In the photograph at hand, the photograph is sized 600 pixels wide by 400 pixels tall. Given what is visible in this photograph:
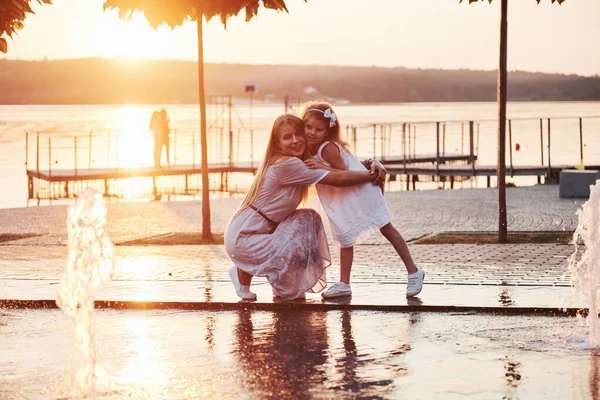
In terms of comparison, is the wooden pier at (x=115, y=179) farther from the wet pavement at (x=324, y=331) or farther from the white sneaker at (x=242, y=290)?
the white sneaker at (x=242, y=290)

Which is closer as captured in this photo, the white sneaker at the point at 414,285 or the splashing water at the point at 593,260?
the splashing water at the point at 593,260

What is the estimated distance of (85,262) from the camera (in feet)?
28.2

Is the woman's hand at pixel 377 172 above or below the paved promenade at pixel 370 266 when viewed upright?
above

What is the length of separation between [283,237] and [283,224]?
0.14 meters

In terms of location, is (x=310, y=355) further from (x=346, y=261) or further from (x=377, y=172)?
(x=377, y=172)

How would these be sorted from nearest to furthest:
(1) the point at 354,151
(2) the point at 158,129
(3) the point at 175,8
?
(3) the point at 175,8, (2) the point at 158,129, (1) the point at 354,151

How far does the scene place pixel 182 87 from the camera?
144 m

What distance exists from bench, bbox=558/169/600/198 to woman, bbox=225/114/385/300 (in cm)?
1239

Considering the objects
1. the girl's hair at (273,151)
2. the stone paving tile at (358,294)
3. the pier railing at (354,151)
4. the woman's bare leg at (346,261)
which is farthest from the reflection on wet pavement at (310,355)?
the pier railing at (354,151)

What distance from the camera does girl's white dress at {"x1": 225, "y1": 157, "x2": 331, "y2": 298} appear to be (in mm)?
9797

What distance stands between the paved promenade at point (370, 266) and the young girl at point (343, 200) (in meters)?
0.36

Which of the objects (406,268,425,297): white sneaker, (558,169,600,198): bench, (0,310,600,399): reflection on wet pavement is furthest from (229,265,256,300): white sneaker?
(558,169,600,198): bench

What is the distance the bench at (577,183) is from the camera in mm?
21500

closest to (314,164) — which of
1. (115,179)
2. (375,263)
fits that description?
(375,263)
